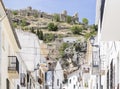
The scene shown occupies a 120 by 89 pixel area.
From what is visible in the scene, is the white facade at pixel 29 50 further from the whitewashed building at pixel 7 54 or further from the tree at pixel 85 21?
the tree at pixel 85 21

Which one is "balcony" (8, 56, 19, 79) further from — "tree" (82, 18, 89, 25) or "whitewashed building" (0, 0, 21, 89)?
"tree" (82, 18, 89, 25)

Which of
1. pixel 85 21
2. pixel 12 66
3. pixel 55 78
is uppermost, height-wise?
pixel 85 21

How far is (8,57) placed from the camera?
26984 mm

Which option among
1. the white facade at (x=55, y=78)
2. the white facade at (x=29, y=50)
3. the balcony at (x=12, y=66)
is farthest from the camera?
the white facade at (x=55, y=78)

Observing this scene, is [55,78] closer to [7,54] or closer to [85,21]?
[7,54]

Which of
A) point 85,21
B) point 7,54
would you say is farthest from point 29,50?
point 85,21

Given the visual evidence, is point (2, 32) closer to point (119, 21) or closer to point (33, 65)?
point (119, 21)

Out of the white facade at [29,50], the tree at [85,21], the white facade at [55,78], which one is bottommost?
the white facade at [55,78]

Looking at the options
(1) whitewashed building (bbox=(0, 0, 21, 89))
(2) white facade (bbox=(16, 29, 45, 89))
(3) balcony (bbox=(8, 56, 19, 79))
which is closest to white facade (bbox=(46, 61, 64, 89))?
(2) white facade (bbox=(16, 29, 45, 89))

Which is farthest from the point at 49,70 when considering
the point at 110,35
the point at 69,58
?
the point at 110,35

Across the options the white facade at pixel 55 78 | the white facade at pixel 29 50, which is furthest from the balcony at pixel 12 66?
the white facade at pixel 55 78

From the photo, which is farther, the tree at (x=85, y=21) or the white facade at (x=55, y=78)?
the tree at (x=85, y=21)

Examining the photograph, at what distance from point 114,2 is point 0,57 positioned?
47.6 feet

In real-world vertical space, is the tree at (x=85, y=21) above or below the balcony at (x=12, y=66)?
above
